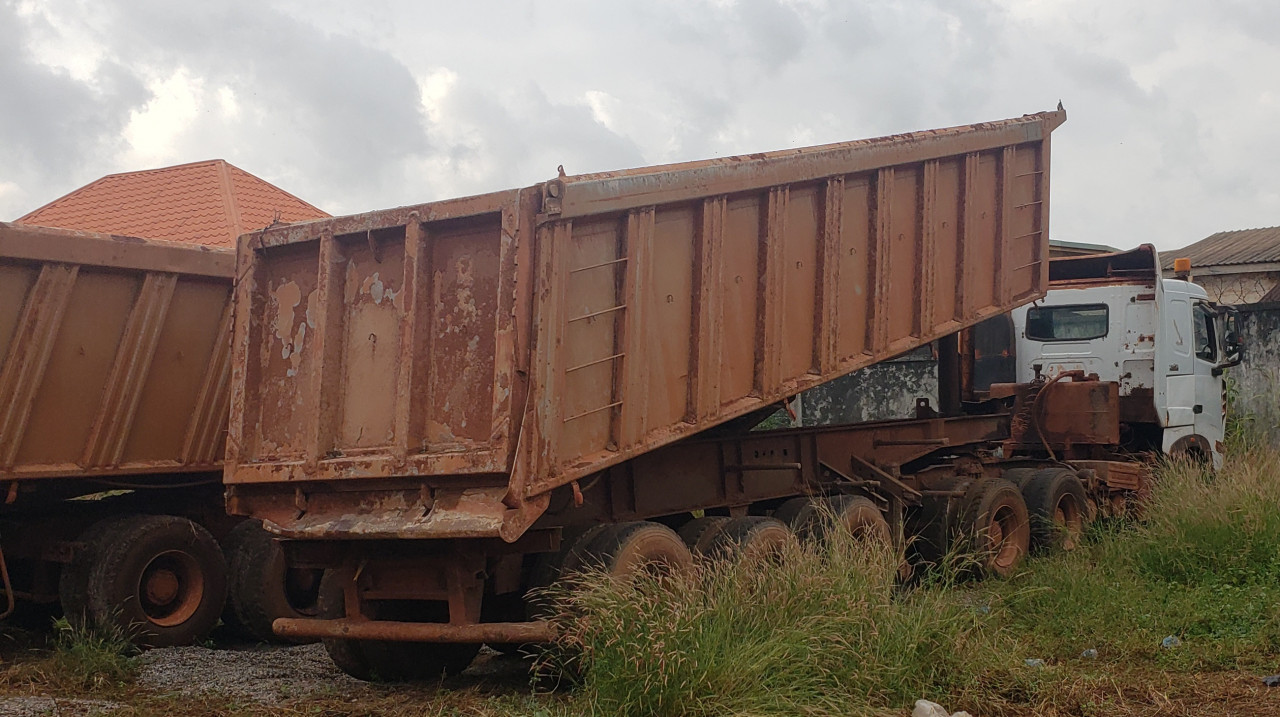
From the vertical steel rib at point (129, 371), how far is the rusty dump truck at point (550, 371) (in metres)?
1.72

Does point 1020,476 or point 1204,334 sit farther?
point 1204,334

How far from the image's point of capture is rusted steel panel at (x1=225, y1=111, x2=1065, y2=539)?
562 centimetres

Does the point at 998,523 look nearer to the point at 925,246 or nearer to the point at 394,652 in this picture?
the point at 925,246

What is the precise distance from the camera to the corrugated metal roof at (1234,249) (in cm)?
2012

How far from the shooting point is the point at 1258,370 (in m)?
16.5

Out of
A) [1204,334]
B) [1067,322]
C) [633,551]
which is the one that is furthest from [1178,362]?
[633,551]

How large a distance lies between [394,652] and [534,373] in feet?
6.49

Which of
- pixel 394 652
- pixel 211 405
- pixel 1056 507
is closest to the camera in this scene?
pixel 394 652

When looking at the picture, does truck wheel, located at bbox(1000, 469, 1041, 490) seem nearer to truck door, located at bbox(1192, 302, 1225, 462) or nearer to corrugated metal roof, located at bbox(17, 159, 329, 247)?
truck door, located at bbox(1192, 302, 1225, 462)

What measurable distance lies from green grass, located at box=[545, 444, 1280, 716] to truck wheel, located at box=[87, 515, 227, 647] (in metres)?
3.54

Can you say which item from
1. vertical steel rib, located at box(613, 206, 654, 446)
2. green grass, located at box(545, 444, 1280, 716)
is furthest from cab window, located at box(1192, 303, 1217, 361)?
vertical steel rib, located at box(613, 206, 654, 446)

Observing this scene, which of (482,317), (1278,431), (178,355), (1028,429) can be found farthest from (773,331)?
(1278,431)

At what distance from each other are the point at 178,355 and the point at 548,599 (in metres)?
3.80

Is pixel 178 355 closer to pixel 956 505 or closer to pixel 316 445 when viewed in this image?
pixel 316 445
